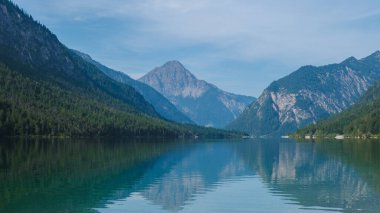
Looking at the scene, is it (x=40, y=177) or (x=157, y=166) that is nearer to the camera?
(x=40, y=177)

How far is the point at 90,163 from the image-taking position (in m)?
86.6

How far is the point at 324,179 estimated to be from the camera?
219 ft

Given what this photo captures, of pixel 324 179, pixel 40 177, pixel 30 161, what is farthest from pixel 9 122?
pixel 324 179

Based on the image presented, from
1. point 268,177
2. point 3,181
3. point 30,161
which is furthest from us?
point 30,161

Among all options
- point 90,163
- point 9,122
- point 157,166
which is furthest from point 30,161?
point 9,122

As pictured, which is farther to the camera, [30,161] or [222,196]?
[30,161]

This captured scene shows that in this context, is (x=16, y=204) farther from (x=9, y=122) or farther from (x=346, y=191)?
(x=9, y=122)

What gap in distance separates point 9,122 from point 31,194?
160504 mm

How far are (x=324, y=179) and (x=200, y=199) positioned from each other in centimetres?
2386

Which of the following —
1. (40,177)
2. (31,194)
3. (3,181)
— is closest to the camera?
(31,194)

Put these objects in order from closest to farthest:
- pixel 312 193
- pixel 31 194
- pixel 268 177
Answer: pixel 31 194
pixel 312 193
pixel 268 177

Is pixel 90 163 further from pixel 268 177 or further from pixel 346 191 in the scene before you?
pixel 346 191

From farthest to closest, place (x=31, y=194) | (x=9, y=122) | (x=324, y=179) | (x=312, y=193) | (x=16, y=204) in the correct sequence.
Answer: (x=9, y=122)
(x=324, y=179)
(x=312, y=193)
(x=31, y=194)
(x=16, y=204)

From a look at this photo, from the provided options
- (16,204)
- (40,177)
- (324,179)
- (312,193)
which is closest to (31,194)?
(16,204)
